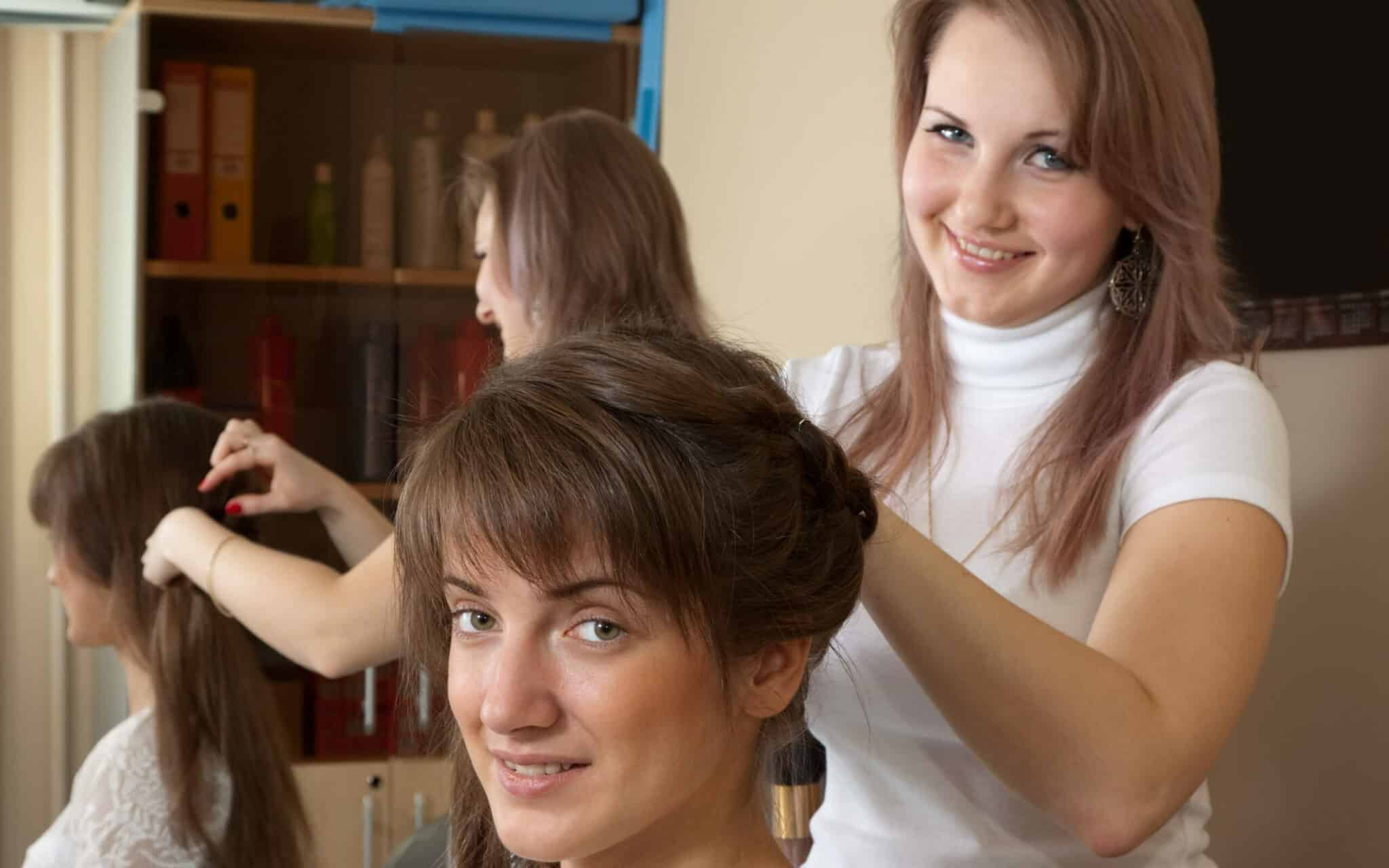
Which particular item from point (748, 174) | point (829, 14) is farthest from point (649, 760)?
point (748, 174)

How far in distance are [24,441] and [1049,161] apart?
2872 mm

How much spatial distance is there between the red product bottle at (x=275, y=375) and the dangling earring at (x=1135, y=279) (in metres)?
2.19

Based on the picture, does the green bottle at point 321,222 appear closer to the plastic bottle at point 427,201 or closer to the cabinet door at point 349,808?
the plastic bottle at point 427,201

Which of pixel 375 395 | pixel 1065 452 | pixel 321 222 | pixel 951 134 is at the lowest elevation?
pixel 375 395

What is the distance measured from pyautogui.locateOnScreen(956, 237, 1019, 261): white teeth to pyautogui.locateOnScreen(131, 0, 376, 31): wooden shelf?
211 centimetres

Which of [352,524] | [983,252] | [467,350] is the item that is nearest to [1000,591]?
[983,252]

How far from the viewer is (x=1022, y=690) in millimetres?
902

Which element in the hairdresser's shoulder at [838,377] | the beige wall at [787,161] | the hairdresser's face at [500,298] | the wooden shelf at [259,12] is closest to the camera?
the hairdresser's shoulder at [838,377]

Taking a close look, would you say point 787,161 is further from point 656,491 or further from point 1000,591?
point 656,491

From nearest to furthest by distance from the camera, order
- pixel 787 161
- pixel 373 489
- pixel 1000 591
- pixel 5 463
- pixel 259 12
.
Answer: pixel 1000 591 → pixel 787 161 → pixel 259 12 → pixel 373 489 → pixel 5 463

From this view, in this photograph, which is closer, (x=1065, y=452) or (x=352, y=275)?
(x=1065, y=452)

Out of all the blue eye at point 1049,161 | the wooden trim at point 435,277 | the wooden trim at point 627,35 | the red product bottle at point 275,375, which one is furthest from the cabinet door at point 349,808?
the blue eye at point 1049,161

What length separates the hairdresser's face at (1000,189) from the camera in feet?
3.70

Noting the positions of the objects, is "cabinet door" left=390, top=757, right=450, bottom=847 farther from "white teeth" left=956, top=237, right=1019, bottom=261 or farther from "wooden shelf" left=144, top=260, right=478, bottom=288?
"white teeth" left=956, top=237, right=1019, bottom=261
